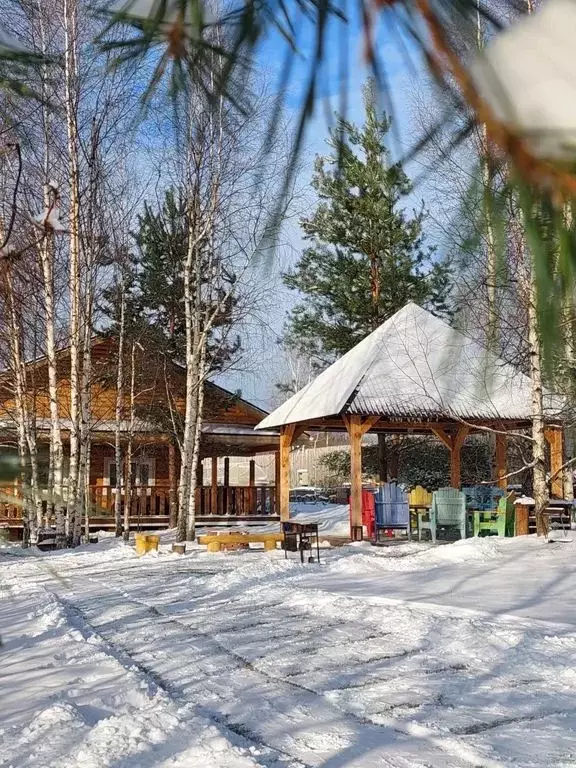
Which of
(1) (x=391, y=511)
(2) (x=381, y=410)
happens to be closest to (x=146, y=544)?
(1) (x=391, y=511)

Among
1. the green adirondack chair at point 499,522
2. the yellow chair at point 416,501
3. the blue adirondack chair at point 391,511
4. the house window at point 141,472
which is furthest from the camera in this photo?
the house window at point 141,472

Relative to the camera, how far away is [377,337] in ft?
56.3

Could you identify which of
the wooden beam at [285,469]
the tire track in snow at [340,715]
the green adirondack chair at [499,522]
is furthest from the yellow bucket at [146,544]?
the tire track in snow at [340,715]

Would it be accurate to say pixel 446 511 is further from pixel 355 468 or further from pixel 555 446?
pixel 555 446

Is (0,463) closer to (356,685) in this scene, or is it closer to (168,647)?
(356,685)

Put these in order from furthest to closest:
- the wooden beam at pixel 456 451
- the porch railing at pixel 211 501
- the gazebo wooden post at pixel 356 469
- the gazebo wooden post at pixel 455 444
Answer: the porch railing at pixel 211 501
the gazebo wooden post at pixel 455 444
the wooden beam at pixel 456 451
the gazebo wooden post at pixel 356 469

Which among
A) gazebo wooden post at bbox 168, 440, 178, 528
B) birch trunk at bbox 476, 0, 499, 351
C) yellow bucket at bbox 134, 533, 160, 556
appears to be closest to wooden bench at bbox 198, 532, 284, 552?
yellow bucket at bbox 134, 533, 160, 556

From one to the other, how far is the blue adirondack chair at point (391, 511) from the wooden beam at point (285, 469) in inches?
99.3

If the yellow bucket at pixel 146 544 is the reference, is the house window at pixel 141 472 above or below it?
above

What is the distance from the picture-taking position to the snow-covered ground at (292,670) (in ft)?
12.9

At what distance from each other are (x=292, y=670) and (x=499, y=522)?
30.2ft

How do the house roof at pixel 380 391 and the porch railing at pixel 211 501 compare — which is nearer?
the house roof at pixel 380 391

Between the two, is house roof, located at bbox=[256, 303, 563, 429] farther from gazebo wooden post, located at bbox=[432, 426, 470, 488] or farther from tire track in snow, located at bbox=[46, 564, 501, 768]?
tire track in snow, located at bbox=[46, 564, 501, 768]

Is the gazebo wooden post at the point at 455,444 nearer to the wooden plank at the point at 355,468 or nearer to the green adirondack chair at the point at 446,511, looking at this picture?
the green adirondack chair at the point at 446,511
